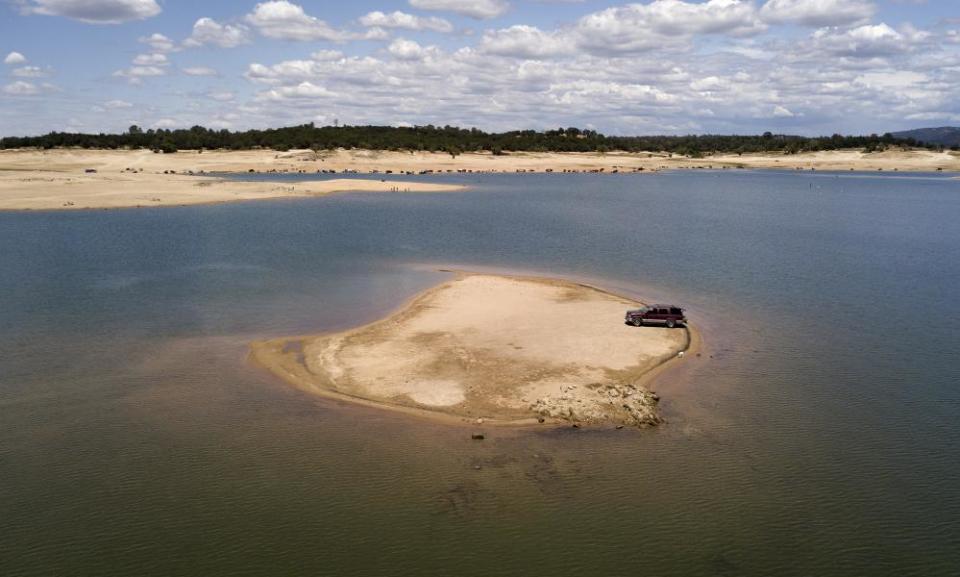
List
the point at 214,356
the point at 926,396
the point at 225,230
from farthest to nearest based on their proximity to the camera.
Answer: the point at 225,230 → the point at 214,356 → the point at 926,396

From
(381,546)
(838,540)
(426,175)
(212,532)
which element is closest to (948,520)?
(838,540)

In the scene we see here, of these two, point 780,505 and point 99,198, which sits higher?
point 99,198

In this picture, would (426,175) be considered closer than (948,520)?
No

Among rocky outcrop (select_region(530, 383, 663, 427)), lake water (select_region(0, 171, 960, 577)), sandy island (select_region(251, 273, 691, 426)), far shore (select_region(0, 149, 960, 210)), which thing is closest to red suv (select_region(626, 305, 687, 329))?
sandy island (select_region(251, 273, 691, 426))

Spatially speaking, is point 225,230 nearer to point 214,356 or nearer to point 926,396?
point 214,356

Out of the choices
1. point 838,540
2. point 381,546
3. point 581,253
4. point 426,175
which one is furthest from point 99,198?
point 838,540

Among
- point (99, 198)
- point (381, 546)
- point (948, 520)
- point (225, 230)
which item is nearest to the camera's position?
point (381, 546)

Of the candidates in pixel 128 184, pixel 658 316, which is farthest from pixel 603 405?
pixel 128 184

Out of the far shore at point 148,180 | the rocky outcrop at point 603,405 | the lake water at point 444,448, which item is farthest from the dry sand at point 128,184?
the rocky outcrop at point 603,405
